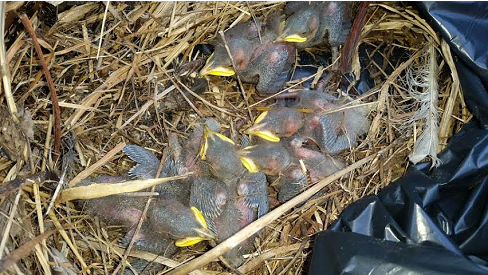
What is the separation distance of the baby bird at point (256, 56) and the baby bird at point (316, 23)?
1.8 inches

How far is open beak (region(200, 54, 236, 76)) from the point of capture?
1774mm

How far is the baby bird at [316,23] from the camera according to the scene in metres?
1.75

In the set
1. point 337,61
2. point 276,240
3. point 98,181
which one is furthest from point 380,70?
point 98,181

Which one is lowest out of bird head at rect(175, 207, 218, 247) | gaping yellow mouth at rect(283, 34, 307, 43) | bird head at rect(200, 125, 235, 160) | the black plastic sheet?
the black plastic sheet

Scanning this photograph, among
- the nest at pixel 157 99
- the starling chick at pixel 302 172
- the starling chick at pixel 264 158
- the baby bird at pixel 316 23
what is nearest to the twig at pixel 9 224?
the nest at pixel 157 99

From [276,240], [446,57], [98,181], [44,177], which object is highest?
[44,177]

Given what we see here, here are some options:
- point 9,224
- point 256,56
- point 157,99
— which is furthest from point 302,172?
point 9,224

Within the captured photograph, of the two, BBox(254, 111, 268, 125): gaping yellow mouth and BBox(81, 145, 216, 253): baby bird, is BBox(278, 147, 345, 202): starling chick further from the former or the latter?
BBox(81, 145, 216, 253): baby bird

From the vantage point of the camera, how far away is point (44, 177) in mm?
1603

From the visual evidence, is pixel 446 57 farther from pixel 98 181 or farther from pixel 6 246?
pixel 6 246

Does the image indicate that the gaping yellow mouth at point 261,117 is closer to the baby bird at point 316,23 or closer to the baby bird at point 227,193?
the baby bird at point 227,193

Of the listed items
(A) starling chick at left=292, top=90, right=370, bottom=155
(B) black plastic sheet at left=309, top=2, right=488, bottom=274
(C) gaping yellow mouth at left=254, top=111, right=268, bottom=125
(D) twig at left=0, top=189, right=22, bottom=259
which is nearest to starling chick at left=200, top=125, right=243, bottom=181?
(C) gaping yellow mouth at left=254, top=111, right=268, bottom=125

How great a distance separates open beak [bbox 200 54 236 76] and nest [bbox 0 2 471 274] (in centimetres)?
9

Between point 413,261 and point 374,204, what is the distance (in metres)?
0.24
